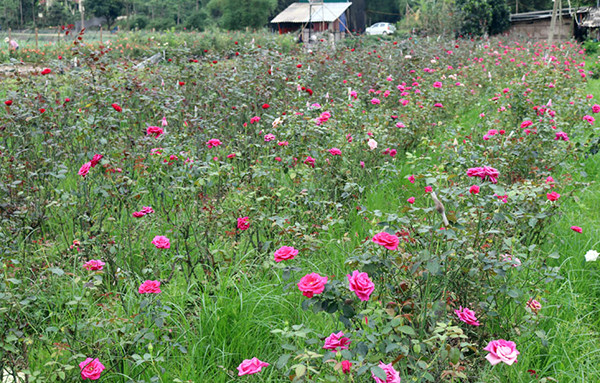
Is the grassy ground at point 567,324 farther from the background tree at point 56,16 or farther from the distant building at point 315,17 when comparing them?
the background tree at point 56,16

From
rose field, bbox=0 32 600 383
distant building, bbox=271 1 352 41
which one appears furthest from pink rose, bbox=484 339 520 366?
distant building, bbox=271 1 352 41

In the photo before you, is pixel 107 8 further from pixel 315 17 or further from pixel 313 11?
pixel 313 11

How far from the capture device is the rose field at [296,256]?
1.88 metres

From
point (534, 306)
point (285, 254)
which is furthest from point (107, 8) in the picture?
point (534, 306)

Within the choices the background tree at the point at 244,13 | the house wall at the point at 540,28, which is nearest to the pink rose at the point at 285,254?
the house wall at the point at 540,28

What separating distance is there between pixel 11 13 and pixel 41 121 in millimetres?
41203

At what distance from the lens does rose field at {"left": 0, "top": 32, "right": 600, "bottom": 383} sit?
1882 mm

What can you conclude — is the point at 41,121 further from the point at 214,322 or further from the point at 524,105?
the point at 524,105

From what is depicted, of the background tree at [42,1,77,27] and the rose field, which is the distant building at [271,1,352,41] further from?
the rose field

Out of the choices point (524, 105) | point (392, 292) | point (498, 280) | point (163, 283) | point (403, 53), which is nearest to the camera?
point (392, 292)

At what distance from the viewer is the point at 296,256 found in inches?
102

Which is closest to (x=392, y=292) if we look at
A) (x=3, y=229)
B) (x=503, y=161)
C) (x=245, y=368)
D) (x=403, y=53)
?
(x=245, y=368)

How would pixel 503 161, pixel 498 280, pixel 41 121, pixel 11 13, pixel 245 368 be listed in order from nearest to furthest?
pixel 245 368 → pixel 498 280 → pixel 503 161 → pixel 41 121 → pixel 11 13

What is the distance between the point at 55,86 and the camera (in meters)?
5.95
